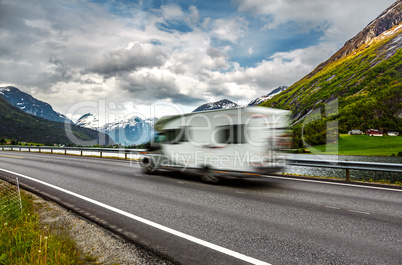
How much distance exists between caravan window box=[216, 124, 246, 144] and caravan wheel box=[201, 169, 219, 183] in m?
1.28

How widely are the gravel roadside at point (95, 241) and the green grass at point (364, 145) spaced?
97.2m

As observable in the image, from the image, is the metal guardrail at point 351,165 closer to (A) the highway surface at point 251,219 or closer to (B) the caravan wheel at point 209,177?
(A) the highway surface at point 251,219

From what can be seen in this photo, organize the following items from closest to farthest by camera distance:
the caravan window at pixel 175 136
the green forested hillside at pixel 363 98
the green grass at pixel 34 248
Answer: the green grass at pixel 34 248, the caravan window at pixel 175 136, the green forested hillside at pixel 363 98

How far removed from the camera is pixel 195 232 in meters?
4.41

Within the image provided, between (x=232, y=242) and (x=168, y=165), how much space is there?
7446mm

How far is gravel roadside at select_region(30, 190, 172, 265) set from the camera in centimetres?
342

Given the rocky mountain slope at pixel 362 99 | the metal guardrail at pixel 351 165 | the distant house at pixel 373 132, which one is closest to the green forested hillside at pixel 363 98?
the rocky mountain slope at pixel 362 99

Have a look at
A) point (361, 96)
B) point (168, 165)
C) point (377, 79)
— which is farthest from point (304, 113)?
point (168, 165)

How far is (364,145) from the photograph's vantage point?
10125cm

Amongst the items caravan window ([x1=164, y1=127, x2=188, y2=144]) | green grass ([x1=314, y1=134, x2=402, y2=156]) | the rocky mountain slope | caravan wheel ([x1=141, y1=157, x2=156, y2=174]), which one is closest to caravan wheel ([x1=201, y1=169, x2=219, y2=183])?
caravan window ([x1=164, y1=127, x2=188, y2=144])

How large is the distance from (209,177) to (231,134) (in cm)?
201

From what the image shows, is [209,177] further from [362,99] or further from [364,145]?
[362,99]

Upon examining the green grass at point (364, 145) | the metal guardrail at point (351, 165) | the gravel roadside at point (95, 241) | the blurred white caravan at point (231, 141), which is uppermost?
the blurred white caravan at point (231, 141)

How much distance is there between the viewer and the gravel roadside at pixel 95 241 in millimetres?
3417
